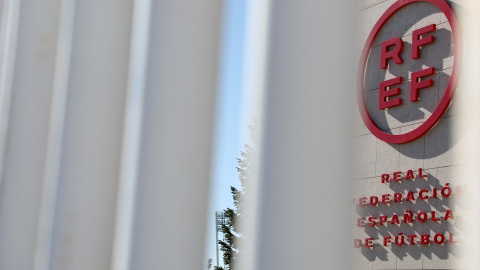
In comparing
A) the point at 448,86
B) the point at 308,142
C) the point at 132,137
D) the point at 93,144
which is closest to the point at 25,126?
the point at 93,144

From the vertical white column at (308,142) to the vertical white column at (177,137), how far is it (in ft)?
0.82

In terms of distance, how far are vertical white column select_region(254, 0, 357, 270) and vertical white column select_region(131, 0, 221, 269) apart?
25 cm

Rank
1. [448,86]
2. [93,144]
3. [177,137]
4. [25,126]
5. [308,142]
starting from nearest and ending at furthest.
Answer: [308,142] → [177,137] → [93,144] → [25,126] → [448,86]

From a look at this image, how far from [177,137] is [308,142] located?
12.8 inches

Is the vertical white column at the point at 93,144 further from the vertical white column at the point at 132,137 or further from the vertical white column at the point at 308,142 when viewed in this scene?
the vertical white column at the point at 308,142

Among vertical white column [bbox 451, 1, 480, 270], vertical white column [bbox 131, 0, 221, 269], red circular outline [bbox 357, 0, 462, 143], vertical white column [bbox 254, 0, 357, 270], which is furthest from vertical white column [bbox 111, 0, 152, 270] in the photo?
vertical white column [bbox 451, 1, 480, 270]

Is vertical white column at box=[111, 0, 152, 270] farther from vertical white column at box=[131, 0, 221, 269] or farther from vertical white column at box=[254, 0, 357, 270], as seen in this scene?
vertical white column at box=[254, 0, 357, 270]

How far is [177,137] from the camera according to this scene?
866mm

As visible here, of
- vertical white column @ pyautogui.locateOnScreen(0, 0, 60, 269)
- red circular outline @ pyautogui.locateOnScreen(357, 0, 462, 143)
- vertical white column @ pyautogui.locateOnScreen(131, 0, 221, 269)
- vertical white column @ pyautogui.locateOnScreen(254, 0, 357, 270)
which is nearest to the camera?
vertical white column @ pyautogui.locateOnScreen(254, 0, 357, 270)

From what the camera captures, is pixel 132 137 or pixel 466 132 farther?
pixel 466 132

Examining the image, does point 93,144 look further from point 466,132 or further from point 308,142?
point 466,132

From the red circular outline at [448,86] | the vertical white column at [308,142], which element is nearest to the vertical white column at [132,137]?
the vertical white column at [308,142]

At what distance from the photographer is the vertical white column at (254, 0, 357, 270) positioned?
21.2 inches

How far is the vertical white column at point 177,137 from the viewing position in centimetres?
83
